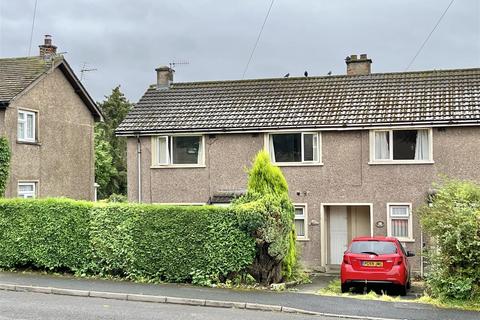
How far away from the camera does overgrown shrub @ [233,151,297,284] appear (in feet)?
54.7

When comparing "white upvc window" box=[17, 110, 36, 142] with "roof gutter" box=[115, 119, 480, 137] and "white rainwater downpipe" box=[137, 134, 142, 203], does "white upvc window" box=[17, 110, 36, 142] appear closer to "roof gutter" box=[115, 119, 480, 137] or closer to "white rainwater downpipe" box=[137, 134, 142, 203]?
"roof gutter" box=[115, 119, 480, 137]

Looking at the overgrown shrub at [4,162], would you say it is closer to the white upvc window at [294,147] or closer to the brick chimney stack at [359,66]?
the white upvc window at [294,147]

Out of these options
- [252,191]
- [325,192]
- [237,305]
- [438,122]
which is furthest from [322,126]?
[237,305]

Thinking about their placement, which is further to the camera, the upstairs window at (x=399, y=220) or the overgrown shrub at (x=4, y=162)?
the overgrown shrub at (x=4, y=162)

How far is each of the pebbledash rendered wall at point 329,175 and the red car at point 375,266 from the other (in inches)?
206

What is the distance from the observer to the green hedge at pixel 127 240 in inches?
663

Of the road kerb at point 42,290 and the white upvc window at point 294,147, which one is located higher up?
the white upvc window at point 294,147

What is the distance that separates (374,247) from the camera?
666 inches

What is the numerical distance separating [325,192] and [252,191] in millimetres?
5908

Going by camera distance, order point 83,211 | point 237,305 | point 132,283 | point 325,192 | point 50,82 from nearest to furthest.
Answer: point 237,305
point 132,283
point 83,211
point 325,192
point 50,82

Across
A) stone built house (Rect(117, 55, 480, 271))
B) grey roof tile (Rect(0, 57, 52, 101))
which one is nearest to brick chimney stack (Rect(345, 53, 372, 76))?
stone built house (Rect(117, 55, 480, 271))

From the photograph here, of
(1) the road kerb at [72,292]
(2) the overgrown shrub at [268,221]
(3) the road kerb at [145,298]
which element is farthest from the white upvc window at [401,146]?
(1) the road kerb at [72,292]

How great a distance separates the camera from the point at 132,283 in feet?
55.2

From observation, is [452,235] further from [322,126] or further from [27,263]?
[27,263]
